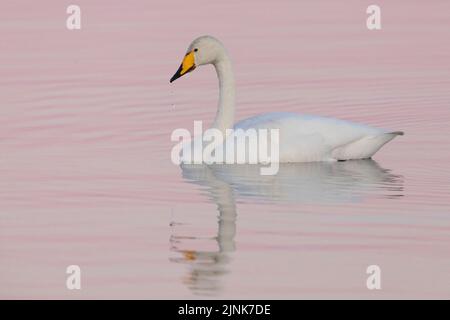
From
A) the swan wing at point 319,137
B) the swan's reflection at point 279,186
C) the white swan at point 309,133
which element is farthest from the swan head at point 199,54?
the swan's reflection at point 279,186

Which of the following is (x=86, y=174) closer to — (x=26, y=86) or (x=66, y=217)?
(x=66, y=217)

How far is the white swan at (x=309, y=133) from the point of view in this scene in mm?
13734

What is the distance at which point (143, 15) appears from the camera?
2502 centimetres

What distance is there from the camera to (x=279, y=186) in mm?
12391

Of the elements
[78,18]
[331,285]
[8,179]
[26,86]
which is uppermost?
[78,18]

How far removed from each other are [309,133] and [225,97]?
1.07m

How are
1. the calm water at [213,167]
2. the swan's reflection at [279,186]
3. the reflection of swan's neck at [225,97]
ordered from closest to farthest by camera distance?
the calm water at [213,167]
the swan's reflection at [279,186]
the reflection of swan's neck at [225,97]

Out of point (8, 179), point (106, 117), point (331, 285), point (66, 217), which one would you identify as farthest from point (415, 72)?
point (331, 285)

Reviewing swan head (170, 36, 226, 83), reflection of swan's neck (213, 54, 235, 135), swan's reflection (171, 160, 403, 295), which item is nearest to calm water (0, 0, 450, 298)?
swan's reflection (171, 160, 403, 295)

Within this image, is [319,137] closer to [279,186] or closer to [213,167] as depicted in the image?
[213,167]

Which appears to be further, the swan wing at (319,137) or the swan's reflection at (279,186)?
the swan wing at (319,137)

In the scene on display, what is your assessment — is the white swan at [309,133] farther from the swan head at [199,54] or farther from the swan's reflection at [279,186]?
the swan's reflection at [279,186]

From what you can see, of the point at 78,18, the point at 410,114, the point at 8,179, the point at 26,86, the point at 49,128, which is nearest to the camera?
the point at 8,179

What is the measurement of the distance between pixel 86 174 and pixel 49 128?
2.81 metres
